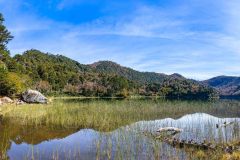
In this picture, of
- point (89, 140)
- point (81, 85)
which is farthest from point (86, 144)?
point (81, 85)

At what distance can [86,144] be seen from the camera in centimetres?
1667

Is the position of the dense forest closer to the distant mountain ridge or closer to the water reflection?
the distant mountain ridge

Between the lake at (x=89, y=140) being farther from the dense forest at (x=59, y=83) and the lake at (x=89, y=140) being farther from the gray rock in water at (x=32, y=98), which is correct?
the dense forest at (x=59, y=83)

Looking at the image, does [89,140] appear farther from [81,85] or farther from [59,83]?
[81,85]

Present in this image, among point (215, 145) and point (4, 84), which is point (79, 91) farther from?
point (215, 145)

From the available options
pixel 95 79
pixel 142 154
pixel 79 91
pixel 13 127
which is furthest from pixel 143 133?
pixel 95 79

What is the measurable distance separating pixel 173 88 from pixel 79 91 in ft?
155

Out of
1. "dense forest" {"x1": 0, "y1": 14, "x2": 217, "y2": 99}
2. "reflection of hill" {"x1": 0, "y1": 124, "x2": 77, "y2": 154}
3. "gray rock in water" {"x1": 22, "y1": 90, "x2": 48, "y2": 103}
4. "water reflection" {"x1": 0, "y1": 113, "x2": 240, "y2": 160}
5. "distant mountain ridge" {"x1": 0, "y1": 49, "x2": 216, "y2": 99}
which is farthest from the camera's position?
"distant mountain ridge" {"x1": 0, "y1": 49, "x2": 216, "y2": 99}

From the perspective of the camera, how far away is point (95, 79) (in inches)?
5605

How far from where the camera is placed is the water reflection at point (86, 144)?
13.7 metres

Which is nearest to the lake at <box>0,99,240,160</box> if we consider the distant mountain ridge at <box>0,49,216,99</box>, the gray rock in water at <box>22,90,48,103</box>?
the gray rock in water at <box>22,90,48,103</box>

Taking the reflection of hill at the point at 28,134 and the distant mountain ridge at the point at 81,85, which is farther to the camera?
the distant mountain ridge at the point at 81,85

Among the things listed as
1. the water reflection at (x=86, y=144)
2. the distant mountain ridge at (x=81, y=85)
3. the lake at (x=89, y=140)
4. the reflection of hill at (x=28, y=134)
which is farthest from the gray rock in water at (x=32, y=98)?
the distant mountain ridge at (x=81, y=85)

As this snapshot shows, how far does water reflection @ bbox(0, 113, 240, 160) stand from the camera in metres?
13.7
